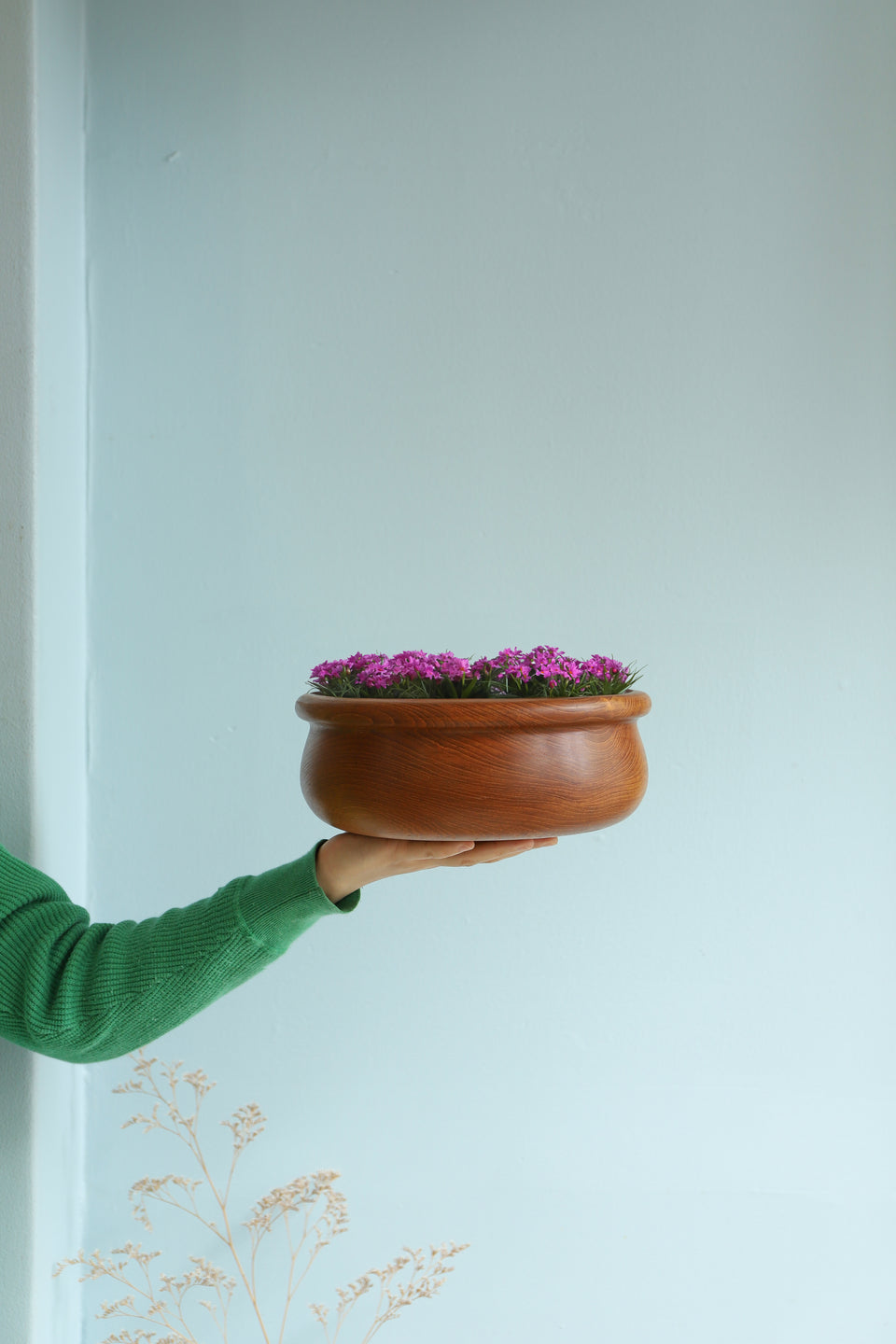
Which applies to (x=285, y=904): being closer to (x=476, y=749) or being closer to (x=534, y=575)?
(x=476, y=749)

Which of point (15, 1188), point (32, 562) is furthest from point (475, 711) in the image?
point (15, 1188)

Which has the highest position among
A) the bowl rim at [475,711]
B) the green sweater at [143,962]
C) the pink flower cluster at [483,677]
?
the pink flower cluster at [483,677]

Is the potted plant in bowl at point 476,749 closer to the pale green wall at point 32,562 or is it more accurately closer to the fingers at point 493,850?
the fingers at point 493,850

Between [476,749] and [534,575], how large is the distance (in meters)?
0.43

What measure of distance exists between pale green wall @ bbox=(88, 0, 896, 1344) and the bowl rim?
0.37 meters

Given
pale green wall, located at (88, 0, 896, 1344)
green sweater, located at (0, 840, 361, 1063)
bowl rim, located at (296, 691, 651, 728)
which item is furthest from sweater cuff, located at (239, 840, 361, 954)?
pale green wall, located at (88, 0, 896, 1344)

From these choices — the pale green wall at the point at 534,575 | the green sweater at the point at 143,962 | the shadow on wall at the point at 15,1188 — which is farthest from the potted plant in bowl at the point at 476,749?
the shadow on wall at the point at 15,1188

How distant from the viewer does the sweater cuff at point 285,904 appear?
2.34 feet

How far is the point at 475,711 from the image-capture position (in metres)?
0.61

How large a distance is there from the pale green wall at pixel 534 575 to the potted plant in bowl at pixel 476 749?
1.15 feet

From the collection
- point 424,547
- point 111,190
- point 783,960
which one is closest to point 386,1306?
point 783,960

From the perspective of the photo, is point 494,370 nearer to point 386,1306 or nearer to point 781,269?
point 781,269

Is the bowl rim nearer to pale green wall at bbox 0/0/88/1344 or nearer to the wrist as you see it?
the wrist

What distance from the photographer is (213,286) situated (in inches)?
39.8
